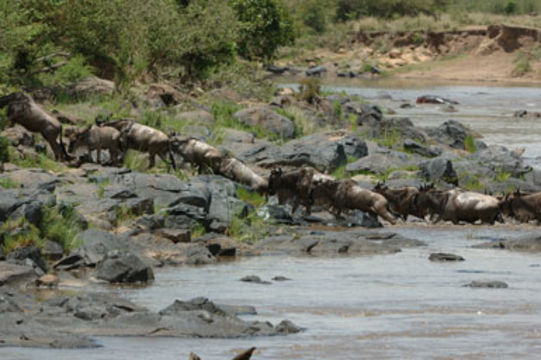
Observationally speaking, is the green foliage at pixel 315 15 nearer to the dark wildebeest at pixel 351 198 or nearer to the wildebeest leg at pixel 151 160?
the wildebeest leg at pixel 151 160

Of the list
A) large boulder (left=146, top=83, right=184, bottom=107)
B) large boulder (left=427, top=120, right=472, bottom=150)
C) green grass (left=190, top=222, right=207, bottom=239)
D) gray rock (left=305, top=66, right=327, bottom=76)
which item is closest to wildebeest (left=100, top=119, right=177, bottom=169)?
green grass (left=190, top=222, right=207, bottom=239)

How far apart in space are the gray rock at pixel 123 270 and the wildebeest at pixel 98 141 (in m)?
8.26

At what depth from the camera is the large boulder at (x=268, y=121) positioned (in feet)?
98.8

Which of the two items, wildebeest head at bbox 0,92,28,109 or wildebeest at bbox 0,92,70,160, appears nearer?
wildebeest at bbox 0,92,70,160

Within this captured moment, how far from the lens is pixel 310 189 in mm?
22266

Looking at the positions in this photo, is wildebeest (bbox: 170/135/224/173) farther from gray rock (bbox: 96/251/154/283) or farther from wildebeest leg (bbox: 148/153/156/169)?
gray rock (bbox: 96/251/154/283)

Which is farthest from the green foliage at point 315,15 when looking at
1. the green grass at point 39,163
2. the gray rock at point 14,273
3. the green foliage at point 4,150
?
the gray rock at point 14,273

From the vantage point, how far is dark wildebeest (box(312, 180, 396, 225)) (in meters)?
22.0

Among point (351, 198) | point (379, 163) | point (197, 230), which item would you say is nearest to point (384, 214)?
point (351, 198)

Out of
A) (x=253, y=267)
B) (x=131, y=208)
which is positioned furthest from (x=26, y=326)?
(x=131, y=208)

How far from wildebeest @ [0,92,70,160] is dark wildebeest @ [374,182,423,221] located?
20.5ft

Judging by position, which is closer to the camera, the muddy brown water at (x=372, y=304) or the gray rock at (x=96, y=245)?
the muddy brown water at (x=372, y=304)

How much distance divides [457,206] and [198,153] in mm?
5393

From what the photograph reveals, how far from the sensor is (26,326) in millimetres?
11188
